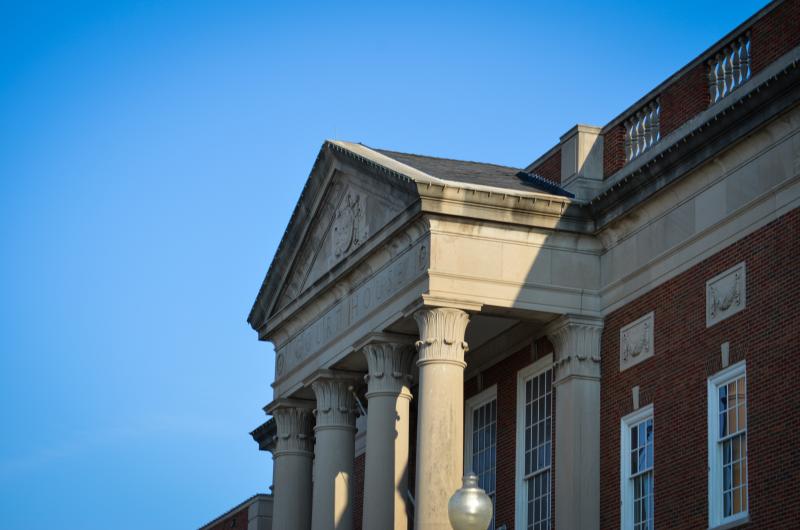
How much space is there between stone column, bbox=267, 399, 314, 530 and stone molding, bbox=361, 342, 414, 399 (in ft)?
17.4

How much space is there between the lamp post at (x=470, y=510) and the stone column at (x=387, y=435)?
11.4 metres

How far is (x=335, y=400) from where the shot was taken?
3722 cm

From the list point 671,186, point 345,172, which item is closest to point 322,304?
point 345,172

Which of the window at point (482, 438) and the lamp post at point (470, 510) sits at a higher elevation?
the window at point (482, 438)

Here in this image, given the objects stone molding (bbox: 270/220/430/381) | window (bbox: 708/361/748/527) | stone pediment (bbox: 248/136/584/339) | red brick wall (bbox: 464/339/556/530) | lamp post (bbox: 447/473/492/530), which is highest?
stone pediment (bbox: 248/136/584/339)

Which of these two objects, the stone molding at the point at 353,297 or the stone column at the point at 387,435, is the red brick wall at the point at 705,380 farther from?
the stone column at the point at 387,435

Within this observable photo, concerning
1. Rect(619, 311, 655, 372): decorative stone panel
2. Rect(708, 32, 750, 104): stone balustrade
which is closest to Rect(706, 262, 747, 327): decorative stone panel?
Rect(619, 311, 655, 372): decorative stone panel

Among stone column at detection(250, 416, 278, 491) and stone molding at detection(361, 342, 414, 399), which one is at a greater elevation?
stone column at detection(250, 416, 278, 491)

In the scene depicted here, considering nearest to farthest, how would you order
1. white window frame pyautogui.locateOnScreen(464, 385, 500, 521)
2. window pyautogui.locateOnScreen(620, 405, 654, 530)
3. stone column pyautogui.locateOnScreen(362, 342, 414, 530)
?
window pyautogui.locateOnScreen(620, 405, 654, 530), stone column pyautogui.locateOnScreen(362, 342, 414, 530), white window frame pyautogui.locateOnScreen(464, 385, 500, 521)

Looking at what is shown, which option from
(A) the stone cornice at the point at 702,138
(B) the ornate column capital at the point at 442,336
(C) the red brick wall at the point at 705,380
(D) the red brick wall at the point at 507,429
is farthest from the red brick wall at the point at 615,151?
(B) the ornate column capital at the point at 442,336

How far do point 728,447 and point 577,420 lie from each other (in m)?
4.19

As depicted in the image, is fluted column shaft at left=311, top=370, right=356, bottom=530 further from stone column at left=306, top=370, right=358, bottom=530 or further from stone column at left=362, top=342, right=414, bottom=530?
stone column at left=362, top=342, right=414, bottom=530

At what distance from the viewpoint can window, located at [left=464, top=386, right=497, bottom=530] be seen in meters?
35.7

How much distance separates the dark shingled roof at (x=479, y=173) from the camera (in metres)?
33.8
